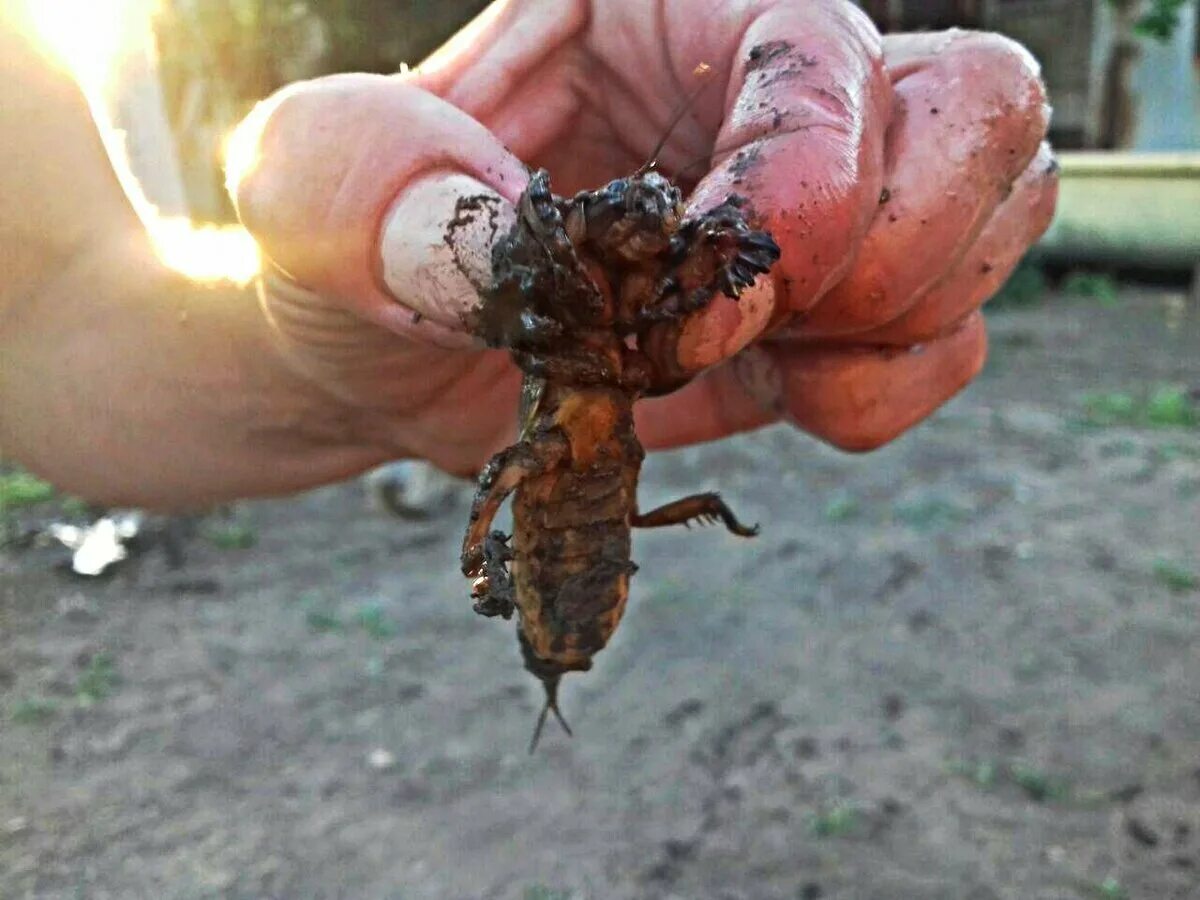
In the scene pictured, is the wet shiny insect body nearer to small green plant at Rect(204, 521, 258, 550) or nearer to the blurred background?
the blurred background

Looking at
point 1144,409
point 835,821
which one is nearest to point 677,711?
point 835,821

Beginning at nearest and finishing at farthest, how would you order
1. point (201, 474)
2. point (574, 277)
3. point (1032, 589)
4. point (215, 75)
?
point (574, 277) < point (201, 474) < point (1032, 589) < point (215, 75)

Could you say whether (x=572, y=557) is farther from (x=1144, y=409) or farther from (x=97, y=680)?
(x=1144, y=409)

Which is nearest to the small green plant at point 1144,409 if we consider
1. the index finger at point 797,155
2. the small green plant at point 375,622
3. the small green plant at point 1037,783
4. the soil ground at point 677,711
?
the soil ground at point 677,711

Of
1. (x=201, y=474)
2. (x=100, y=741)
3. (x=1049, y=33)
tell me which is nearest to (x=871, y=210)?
(x=201, y=474)

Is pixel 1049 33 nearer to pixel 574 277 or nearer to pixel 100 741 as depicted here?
pixel 100 741

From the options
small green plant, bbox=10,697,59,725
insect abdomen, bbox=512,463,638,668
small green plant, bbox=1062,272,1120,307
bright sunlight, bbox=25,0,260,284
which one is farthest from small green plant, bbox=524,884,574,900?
small green plant, bbox=1062,272,1120,307

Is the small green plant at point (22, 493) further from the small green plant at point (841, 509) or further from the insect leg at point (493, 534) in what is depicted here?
the insect leg at point (493, 534)
